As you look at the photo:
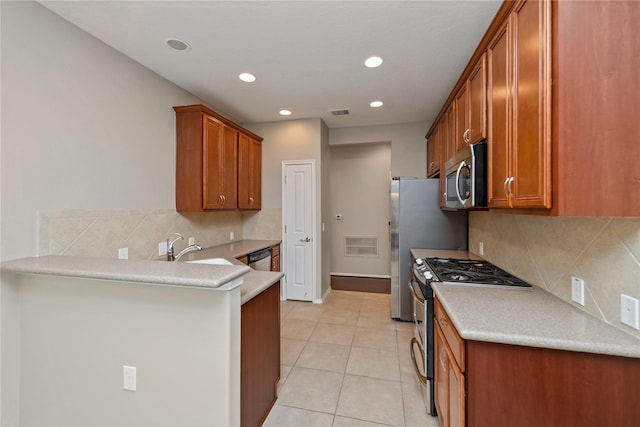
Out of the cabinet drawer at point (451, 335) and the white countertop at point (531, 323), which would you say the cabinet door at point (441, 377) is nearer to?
the cabinet drawer at point (451, 335)

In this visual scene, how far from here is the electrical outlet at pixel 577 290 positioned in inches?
53.9

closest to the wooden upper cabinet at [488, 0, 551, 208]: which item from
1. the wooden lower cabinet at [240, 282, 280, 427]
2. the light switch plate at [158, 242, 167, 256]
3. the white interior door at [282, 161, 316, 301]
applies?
the wooden lower cabinet at [240, 282, 280, 427]

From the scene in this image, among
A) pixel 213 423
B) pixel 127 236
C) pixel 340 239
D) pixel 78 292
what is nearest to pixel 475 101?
pixel 213 423

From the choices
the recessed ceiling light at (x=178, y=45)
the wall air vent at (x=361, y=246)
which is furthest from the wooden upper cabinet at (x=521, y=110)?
the wall air vent at (x=361, y=246)

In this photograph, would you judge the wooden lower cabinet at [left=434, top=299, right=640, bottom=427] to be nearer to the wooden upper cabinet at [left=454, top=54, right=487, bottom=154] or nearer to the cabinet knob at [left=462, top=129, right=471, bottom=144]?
the wooden upper cabinet at [left=454, top=54, right=487, bottom=154]

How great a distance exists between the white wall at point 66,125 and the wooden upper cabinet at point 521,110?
278cm

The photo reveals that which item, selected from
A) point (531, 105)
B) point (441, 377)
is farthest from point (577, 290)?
point (531, 105)

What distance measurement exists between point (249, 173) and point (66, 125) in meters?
2.14

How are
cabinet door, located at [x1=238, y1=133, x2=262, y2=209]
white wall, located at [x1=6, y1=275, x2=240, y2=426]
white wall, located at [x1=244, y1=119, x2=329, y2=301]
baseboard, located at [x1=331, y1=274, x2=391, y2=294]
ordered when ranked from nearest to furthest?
white wall, located at [x1=6, y1=275, x2=240, y2=426]
cabinet door, located at [x1=238, y1=133, x2=262, y2=209]
white wall, located at [x1=244, y1=119, x2=329, y2=301]
baseboard, located at [x1=331, y1=274, x2=391, y2=294]

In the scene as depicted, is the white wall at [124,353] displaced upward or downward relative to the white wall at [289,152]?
downward

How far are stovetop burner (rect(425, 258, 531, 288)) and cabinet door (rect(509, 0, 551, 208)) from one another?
0.70 m

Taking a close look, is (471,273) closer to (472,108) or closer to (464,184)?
(464,184)

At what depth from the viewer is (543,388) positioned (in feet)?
3.59

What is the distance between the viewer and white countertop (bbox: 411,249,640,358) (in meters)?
1.05
